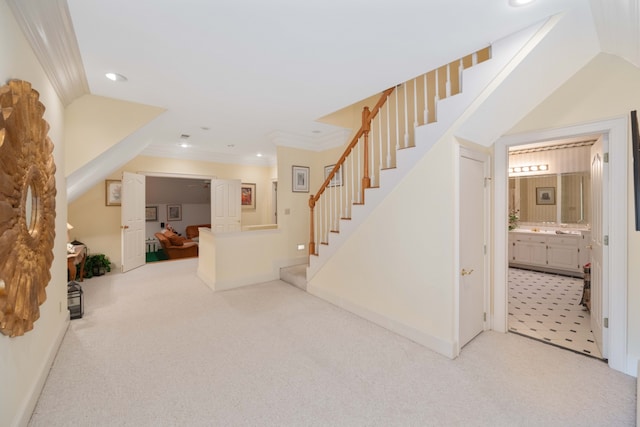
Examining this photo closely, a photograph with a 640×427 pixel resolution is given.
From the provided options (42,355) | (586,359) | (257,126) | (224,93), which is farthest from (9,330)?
(586,359)

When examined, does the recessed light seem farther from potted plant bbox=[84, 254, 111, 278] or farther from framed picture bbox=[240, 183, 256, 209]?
framed picture bbox=[240, 183, 256, 209]

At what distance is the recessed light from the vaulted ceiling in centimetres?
6

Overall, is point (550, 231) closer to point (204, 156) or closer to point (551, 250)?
point (551, 250)

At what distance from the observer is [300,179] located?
5191mm

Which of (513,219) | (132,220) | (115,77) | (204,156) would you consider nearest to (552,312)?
(513,219)

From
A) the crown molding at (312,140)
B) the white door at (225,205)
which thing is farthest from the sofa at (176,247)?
the crown molding at (312,140)

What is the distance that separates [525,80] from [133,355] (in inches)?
163

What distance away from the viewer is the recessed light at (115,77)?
2.57m

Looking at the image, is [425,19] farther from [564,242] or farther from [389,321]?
[564,242]

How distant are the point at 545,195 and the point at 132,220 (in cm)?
877

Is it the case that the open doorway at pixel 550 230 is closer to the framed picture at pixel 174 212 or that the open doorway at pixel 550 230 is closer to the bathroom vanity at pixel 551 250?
the bathroom vanity at pixel 551 250

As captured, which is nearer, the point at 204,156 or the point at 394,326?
the point at 394,326

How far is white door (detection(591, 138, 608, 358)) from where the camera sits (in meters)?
2.36

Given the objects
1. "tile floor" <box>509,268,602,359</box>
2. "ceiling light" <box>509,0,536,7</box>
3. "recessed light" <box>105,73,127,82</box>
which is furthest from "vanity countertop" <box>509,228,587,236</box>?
"recessed light" <box>105,73,127,82</box>
